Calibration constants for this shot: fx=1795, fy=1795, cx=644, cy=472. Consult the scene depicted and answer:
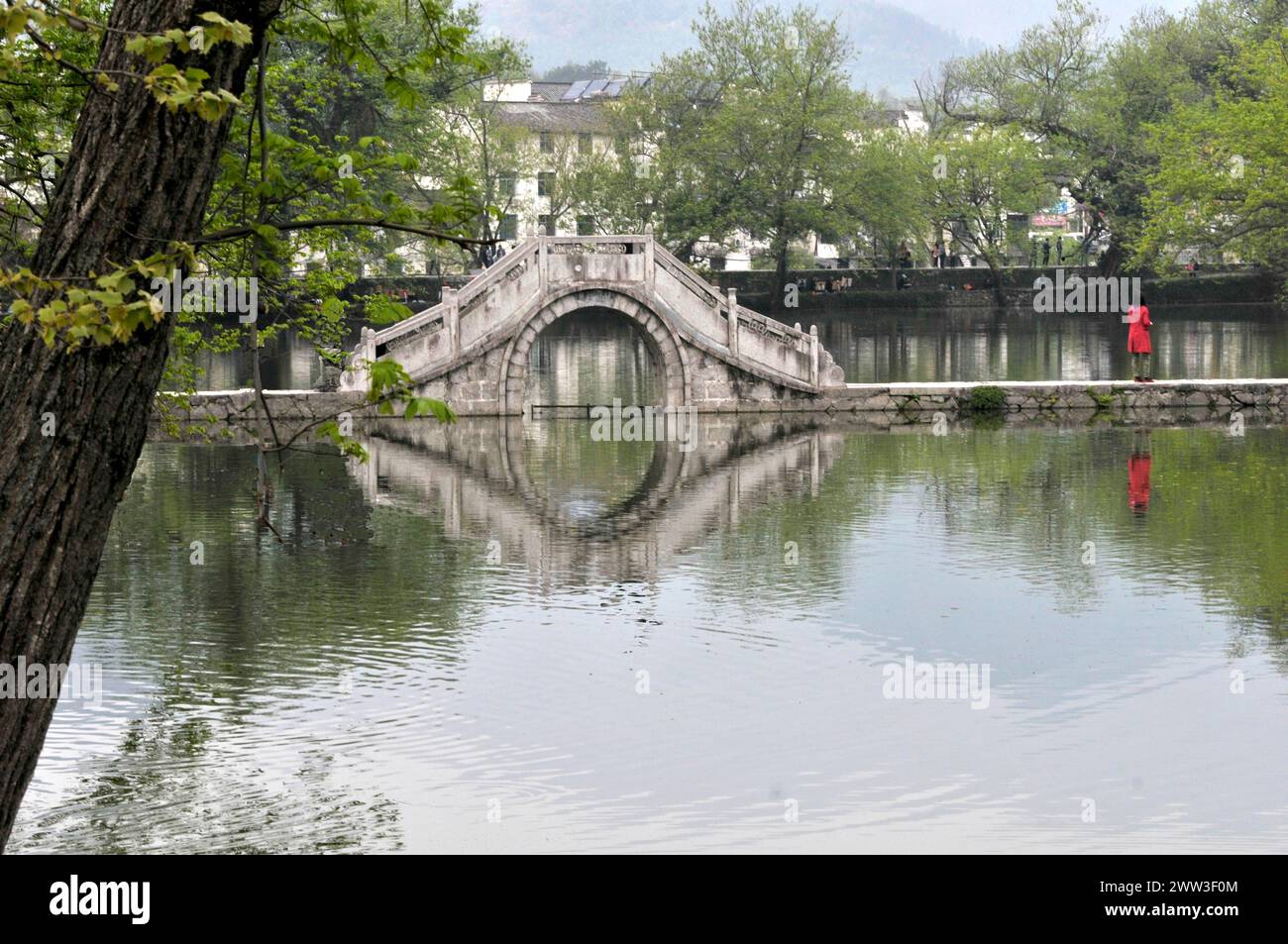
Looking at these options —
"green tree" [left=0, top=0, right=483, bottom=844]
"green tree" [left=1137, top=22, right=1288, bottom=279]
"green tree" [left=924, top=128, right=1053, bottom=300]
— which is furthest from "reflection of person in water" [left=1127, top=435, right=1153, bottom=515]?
"green tree" [left=924, top=128, right=1053, bottom=300]

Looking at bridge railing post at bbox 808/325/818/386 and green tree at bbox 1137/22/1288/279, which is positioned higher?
green tree at bbox 1137/22/1288/279

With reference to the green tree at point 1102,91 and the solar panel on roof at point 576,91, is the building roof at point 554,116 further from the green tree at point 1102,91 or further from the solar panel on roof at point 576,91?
the green tree at point 1102,91

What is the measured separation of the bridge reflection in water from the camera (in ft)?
68.2

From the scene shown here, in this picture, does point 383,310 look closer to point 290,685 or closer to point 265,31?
point 265,31

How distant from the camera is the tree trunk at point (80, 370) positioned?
5.80 m

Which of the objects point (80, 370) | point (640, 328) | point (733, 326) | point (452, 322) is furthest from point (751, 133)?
point (80, 370)

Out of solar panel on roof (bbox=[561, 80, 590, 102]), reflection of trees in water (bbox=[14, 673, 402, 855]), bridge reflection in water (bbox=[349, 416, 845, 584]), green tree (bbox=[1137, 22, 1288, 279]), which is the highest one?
solar panel on roof (bbox=[561, 80, 590, 102])

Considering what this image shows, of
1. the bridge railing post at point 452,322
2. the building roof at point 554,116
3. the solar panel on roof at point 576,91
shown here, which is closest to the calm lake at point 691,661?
the bridge railing post at point 452,322

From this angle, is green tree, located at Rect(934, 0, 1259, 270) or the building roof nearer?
green tree, located at Rect(934, 0, 1259, 270)

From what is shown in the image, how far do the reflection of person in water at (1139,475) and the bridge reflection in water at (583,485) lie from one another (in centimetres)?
429

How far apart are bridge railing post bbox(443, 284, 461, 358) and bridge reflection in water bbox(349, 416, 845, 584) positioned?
1.46 m

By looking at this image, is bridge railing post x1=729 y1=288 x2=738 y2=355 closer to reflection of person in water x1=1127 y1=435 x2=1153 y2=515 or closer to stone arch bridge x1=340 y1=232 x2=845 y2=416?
stone arch bridge x1=340 y1=232 x2=845 y2=416

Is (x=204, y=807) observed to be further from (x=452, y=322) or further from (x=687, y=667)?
(x=452, y=322)
